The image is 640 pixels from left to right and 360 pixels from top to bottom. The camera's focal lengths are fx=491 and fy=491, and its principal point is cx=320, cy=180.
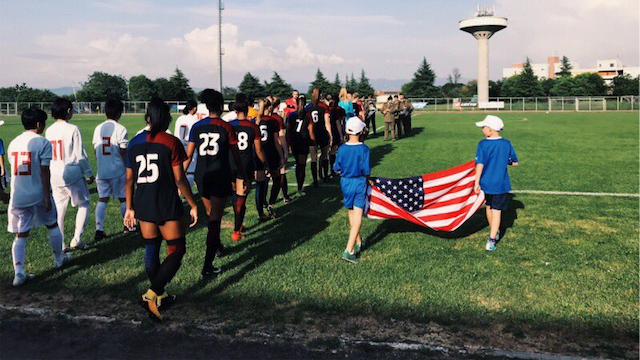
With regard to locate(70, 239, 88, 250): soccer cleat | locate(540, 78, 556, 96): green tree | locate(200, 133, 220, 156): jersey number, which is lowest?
locate(70, 239, 88, 250): soccer cleat

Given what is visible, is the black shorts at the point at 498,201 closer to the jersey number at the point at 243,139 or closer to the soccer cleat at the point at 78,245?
the jersey number at the point at 243,139

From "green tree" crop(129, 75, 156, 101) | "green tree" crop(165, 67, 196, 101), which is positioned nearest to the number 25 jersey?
"green tree" crop(165, 67, 196, 101)

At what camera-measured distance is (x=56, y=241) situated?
6.16 meters

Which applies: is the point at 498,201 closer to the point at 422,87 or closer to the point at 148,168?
the point at 148,168

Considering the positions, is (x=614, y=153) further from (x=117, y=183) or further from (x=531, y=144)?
(x=117, y=183)

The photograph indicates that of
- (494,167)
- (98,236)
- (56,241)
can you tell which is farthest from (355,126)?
(98,236)

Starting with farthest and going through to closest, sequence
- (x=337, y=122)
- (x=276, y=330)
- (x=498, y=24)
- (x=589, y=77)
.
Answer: (x=589, y=77)
(x=498, y=24)
(x=337, y=122)
(x=276, y=330)

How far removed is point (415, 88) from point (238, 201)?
81.5m

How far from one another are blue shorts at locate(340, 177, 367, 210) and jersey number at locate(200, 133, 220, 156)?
5.51 feet

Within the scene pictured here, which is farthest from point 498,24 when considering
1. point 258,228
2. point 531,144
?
point 258,228

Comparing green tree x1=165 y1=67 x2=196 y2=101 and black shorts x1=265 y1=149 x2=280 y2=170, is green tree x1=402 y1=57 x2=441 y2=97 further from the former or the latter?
black shorts x1=265 y1=149 x2=280 y2=170

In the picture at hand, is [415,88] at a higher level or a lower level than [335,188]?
higher

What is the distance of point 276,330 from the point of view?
14.9 ft

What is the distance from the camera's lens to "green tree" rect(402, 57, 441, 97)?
276ft
